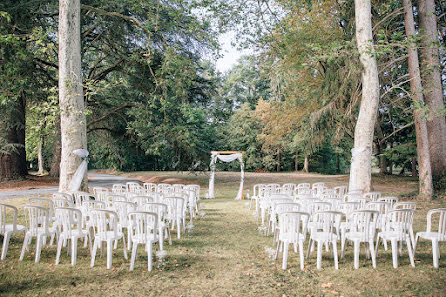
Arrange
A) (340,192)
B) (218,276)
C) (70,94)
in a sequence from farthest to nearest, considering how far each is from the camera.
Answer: (340,192) → (70,94) → (218,276)

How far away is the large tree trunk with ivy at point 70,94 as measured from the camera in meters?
9.23

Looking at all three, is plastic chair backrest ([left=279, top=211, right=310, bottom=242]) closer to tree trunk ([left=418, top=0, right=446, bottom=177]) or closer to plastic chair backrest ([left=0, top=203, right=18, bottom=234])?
plastic chair backrest ([left=0, top=203, right=18, bottom=234])

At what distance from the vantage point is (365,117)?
1058 cm

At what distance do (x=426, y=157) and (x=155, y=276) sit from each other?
1118 centimetres

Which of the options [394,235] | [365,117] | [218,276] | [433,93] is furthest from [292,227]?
[433,93]

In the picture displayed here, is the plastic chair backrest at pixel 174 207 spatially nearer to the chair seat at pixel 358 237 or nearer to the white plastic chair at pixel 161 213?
the white plastic chair at pixel 161 213

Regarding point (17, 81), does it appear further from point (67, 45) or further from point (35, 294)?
point (35, 294)

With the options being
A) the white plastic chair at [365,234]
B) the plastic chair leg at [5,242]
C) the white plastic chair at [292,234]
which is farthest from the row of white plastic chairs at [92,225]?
the white plastic chair at [365,234]

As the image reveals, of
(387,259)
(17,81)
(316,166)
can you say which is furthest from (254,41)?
(316,166)

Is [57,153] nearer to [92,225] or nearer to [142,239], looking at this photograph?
[92,225]

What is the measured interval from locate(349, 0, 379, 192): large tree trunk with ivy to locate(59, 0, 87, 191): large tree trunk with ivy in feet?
28.4

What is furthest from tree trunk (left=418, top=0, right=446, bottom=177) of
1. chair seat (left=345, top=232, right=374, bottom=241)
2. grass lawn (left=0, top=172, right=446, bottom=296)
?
chair seat (left=345, top=232, right=374, bottom=241)

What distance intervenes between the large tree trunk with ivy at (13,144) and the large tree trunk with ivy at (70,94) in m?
9.00

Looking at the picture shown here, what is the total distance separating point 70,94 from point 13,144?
33.8 feet
